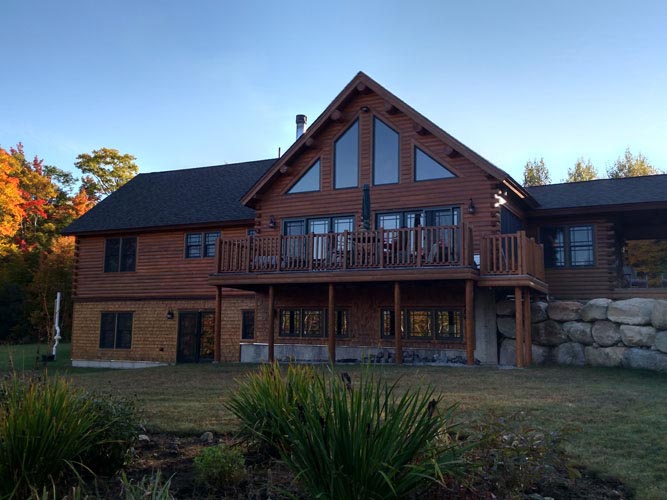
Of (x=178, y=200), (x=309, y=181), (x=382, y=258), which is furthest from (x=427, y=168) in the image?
(x=178, y=200)

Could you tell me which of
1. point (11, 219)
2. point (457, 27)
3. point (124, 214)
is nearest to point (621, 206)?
point (457, 27)

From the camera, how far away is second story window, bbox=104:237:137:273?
22.4 metres

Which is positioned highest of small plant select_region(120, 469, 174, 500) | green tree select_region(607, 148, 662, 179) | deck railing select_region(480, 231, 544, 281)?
green tree select_region(607, 148, 662, 179)

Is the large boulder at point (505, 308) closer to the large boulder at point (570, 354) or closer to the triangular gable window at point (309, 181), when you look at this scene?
the large boulder at point (570, 354)

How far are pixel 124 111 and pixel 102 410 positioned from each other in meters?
16.3

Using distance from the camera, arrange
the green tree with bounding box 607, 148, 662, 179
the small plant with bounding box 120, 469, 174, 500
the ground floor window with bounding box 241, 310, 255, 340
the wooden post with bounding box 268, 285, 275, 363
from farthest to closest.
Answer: the green tree with bounding box 607, 148, 662, 179 → the ground floor window with bounding box 241, 310, 255, 340 → the wooden post with bounding box 268, 285, 275, 363 → the small plant with bounding box 120, 469, 174, 500

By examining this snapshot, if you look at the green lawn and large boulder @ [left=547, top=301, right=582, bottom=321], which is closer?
the green lawn

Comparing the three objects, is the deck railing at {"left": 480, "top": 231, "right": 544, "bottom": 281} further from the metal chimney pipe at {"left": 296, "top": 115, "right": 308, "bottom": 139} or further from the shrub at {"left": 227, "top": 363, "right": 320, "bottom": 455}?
the metal chimney pipe at {"left": 296, "top": 115, "right": 308, "bottom": 139}

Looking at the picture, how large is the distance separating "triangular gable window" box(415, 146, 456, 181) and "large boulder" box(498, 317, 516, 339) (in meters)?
4.13

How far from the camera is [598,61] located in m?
16.7

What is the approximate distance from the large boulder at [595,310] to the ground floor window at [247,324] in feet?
33.7

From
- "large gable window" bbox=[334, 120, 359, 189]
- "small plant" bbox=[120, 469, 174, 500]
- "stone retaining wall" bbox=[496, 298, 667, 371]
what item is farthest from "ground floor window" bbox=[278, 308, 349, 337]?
"small plant" bbox=[120, 469, 174, 500]

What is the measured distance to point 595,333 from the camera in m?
14.5

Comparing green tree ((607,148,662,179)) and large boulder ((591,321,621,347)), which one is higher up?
green tree ((607,148,662,179))
